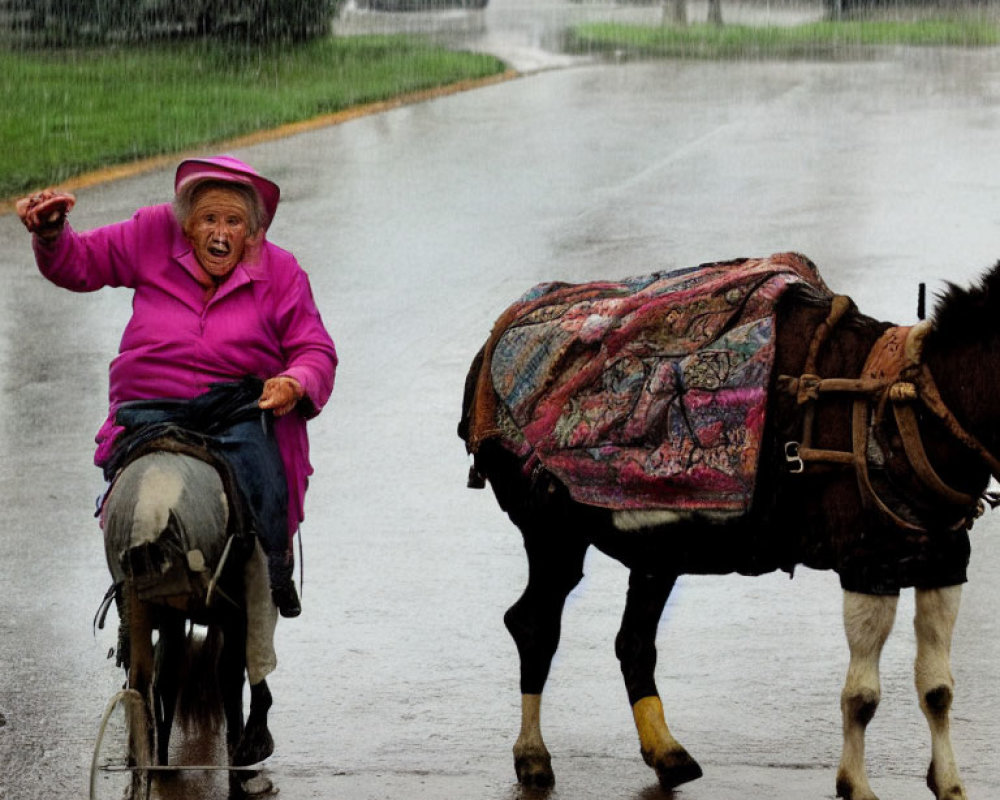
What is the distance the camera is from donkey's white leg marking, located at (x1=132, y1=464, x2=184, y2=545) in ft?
15.0

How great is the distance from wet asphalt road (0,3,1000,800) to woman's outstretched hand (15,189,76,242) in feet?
5.29

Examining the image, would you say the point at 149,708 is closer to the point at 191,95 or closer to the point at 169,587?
the point at 169,587

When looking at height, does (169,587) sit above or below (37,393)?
above

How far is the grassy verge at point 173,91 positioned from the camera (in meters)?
18.0

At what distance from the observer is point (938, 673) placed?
15.5 feet

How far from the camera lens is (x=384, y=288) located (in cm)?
1235

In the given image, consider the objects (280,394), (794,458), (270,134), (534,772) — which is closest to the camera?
(794,458)

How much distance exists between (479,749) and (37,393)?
507cm

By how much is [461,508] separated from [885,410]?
142 inches

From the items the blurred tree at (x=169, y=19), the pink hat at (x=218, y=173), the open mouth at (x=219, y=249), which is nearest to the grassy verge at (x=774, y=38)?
the blurred tree at (x=169, y=19)

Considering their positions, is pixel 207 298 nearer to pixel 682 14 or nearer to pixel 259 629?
pixel 259 629

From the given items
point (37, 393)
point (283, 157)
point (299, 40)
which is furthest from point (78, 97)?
point (37, 393)

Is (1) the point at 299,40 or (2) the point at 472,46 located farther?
(2) the point at 472,46

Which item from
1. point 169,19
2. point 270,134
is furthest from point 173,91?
point 169,19
